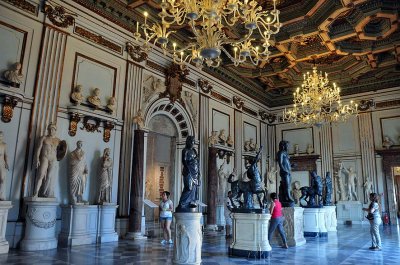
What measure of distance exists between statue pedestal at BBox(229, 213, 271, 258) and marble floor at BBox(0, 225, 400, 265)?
187mm

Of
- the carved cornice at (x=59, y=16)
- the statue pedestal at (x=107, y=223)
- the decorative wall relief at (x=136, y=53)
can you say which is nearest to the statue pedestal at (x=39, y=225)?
the statue pedestal at (x=107, y=223)

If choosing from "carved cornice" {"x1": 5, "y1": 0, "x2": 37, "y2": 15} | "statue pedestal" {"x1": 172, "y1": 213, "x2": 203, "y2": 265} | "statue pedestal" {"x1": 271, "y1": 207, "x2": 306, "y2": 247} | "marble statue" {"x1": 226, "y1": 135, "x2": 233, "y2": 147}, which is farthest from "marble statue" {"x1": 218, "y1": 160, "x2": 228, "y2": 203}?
"carved cornice" {"x1": 5, "y1": 0, "x2": 37, "y2": 15}

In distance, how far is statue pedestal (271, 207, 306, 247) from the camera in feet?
24.1

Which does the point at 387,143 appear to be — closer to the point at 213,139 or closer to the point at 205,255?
the point at 213,139

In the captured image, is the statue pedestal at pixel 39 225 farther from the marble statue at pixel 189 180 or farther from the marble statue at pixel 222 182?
the marble statue at pixel 222 182

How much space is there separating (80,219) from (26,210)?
108 centimetres

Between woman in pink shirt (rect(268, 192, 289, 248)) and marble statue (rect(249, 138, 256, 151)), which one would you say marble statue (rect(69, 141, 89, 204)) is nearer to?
woman in pink shirt (rect(268, 192, 289, 248))

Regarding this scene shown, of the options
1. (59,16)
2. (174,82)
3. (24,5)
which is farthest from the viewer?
(174,82)

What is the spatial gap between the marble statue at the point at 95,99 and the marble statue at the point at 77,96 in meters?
0.29

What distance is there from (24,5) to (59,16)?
29.8 inches

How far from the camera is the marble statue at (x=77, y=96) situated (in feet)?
24.9

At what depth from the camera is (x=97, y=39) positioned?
8.48 m

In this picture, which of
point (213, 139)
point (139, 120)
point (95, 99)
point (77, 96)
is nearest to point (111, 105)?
point (95, 99)

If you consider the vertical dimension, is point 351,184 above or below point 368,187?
above
